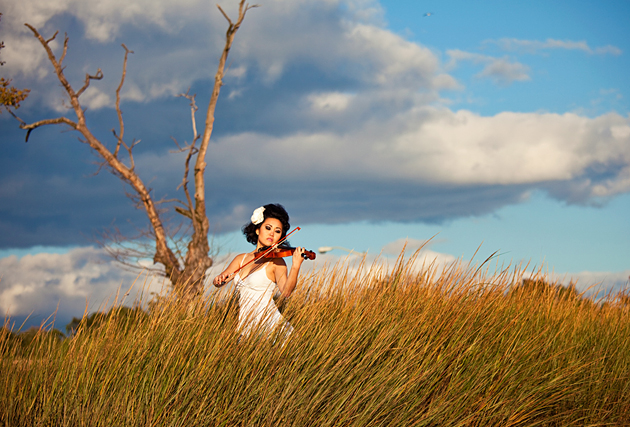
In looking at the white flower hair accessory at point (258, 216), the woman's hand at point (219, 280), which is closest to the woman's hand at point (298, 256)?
the woman's hand at point (219, 280)

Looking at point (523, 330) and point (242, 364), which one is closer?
point (242, 364)

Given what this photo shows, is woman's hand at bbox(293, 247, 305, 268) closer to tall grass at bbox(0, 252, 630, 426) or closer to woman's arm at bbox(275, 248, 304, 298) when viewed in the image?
woman's arm at bbox(275, 248, 304, 298)

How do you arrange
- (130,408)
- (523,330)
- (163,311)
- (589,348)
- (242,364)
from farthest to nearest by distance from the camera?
(589,348), (523,330), (163,311), (242,364), (130,408)

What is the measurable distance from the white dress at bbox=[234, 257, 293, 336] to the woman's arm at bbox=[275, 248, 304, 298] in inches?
3.7


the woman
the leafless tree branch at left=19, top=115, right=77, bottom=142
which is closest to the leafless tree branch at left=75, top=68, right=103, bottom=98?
the leafless tree branch at left=19, top=115, right=77, bottom=142

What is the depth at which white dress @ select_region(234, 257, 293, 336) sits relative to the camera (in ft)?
13.6

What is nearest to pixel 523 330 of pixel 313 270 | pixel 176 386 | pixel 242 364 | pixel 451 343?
pixel 451 343

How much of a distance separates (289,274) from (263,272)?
566 mm

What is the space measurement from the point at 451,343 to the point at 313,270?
1841 millimetres

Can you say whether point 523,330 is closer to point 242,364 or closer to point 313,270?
point 313,270

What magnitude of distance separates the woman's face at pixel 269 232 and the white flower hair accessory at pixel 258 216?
56mm

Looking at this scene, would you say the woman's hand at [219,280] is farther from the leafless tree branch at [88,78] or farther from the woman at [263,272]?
the leafless tree branch at [88,78]

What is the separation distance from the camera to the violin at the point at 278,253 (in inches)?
183

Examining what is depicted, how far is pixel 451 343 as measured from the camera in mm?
4383
